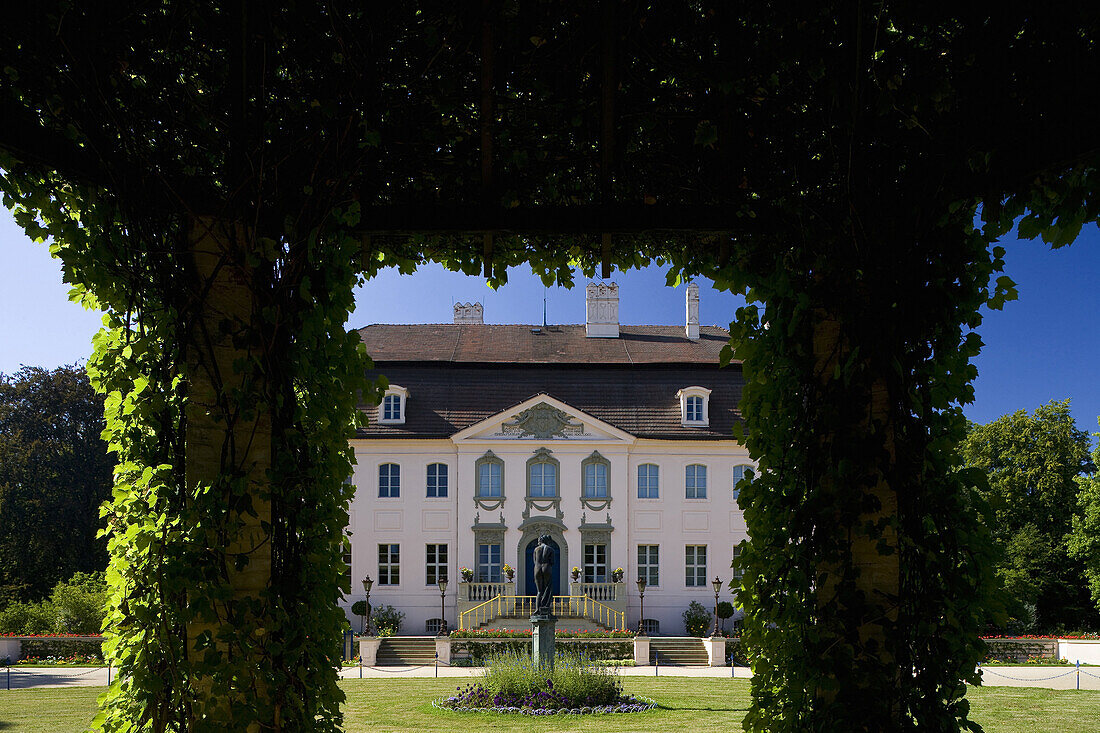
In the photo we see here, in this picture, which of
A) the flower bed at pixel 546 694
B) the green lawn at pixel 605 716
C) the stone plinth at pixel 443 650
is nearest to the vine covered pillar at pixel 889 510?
the green lawn at pixel 605 716

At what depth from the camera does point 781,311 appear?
3480 mm

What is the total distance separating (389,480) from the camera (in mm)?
26422

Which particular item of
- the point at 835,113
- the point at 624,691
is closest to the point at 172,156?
the point at 835,113

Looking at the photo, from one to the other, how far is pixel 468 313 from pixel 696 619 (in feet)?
45.6

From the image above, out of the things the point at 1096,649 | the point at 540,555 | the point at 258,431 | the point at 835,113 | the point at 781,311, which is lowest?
the point at 1096,649

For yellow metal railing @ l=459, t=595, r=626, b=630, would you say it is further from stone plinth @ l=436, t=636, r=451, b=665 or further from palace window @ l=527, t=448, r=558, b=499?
palace window @ l=527, t=448, r=558, b=499

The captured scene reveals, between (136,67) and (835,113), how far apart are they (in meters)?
2.52

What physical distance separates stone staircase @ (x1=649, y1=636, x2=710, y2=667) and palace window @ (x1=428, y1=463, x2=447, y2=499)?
26.8 feet

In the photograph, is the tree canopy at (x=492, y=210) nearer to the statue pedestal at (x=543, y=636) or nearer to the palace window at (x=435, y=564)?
the statue pedestal at (x=543, y=636)

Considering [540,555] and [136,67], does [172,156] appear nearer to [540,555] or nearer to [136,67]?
[136,67]

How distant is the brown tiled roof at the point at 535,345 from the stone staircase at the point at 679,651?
355 inches

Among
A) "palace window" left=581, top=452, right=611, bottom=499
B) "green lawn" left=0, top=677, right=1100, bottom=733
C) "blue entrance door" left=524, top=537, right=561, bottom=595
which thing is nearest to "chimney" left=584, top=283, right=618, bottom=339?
"palace window" left=581, top=452, right=611, bottom=499

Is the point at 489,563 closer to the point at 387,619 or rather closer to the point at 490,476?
the point at 490,476

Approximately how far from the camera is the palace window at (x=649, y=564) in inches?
1023
